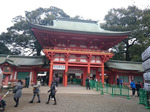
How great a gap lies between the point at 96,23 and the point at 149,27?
42.8 feet

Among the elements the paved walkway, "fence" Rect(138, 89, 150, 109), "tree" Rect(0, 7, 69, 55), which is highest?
"tree" Rect(0, 7, 69, 55)

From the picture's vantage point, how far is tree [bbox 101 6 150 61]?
89.9 feet

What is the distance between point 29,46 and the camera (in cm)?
3228

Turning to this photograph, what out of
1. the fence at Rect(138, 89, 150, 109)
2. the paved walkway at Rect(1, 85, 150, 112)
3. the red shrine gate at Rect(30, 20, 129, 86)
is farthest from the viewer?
the red shrine gate at Rect(30, 20, 129, 86)

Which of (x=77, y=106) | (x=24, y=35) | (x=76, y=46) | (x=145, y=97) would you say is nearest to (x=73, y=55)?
(x=76, y=46)

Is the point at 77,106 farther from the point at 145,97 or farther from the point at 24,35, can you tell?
the point at 24,35

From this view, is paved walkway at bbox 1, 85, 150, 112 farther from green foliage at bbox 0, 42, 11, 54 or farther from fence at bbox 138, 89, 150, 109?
green foliage at bbox 0, 42, 11, 54

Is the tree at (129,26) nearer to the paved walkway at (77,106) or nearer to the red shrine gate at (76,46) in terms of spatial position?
the red shrine gate at (76,46)

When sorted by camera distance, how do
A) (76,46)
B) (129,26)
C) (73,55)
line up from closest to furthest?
1. (73,55)
2. (76,46)
3. (129,26)

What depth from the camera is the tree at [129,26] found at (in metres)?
27.4

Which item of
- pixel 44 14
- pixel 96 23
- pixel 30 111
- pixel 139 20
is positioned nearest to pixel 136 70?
pixel 96 23

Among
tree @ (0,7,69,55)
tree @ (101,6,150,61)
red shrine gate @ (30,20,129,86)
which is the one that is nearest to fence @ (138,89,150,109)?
red shrine gate @ (30,20,129,86)

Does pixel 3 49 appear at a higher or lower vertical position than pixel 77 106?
higher

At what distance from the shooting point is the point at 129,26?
2939 centimetres
